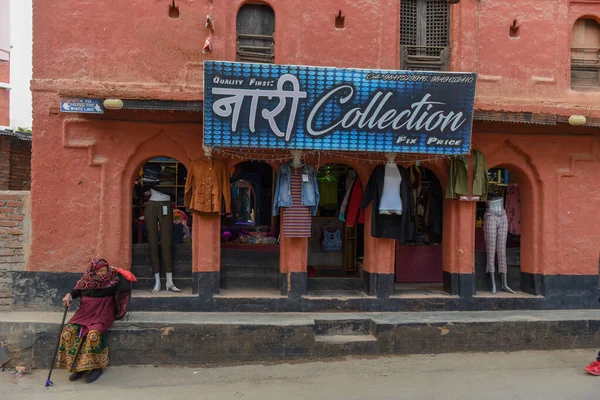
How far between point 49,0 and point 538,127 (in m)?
8.32

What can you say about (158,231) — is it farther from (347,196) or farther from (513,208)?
(513,208)

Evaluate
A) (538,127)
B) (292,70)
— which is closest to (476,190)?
(538,127)

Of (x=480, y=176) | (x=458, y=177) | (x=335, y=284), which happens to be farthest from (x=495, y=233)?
(x=335, y=284)

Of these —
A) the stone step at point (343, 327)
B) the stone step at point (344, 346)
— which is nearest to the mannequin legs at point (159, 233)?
the stone step at point (343, 327)

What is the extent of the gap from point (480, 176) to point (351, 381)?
13.3 feet

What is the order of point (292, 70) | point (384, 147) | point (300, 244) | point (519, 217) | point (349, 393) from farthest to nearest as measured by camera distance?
point (519, 217) < point (300, 244) < point (384, 147) < point (292, 70) < point (349, 393)

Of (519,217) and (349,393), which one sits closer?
(349,393)

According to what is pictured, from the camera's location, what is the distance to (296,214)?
7461 millimetres

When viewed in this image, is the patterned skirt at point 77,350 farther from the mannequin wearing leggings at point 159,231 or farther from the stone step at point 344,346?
the stone step at point 344,346

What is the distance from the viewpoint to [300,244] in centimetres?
764

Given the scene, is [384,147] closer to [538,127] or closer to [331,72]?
[331,72]

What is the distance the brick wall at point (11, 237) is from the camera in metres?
7.06

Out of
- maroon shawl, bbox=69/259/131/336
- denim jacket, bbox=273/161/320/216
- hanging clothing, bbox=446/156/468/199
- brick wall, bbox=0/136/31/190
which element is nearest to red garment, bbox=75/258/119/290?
maroon shawl, bbox=69/259/131/336

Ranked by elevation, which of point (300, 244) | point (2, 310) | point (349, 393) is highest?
point (300, 244)
